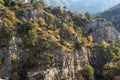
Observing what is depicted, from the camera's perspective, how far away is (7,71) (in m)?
126

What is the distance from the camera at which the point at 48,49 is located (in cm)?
13400

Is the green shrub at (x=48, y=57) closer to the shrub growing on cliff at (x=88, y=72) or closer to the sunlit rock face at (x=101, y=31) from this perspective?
the shrub growing on cliff at (x=88, y=72)

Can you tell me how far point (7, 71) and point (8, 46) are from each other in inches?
437

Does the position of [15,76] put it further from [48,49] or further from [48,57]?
[48,49]

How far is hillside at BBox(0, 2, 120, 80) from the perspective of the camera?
128625mm

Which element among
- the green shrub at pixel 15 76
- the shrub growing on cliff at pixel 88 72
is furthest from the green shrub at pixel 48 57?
the shrub growing on cliff at pixel 88 72

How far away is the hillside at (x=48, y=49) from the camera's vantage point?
422ft

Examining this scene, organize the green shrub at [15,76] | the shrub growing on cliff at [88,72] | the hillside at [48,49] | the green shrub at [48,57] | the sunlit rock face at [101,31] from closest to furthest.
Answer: the green shrub at [15,76] → the hillside at [48,49] → the green shrub at [48,57] → the shrub growing on cliff at [88,72] → the sunlit rock face at [101,31]

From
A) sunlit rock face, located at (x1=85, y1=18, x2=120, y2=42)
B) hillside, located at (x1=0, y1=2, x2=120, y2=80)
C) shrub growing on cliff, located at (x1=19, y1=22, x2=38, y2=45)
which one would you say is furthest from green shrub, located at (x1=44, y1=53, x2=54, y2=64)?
sunlit rock face, located at (x1=85, y1=18, x2=120, y2=42)

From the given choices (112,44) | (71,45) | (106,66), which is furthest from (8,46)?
(112,44)

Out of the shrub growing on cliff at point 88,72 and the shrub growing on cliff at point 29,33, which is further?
the shrub growing on cliff at point 29,33

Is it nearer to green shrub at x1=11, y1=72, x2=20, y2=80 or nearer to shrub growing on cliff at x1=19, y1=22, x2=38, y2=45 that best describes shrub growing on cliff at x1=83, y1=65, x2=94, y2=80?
shrub growing on cliff at x1=19, y1=22, x2=38, y2=45

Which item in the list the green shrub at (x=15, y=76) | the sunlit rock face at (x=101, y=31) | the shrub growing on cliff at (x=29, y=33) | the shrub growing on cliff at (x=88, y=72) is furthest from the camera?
the sunlit rock face at (x=101, y=31)

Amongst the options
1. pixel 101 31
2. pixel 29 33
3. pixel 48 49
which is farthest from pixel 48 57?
pixel 101 31
